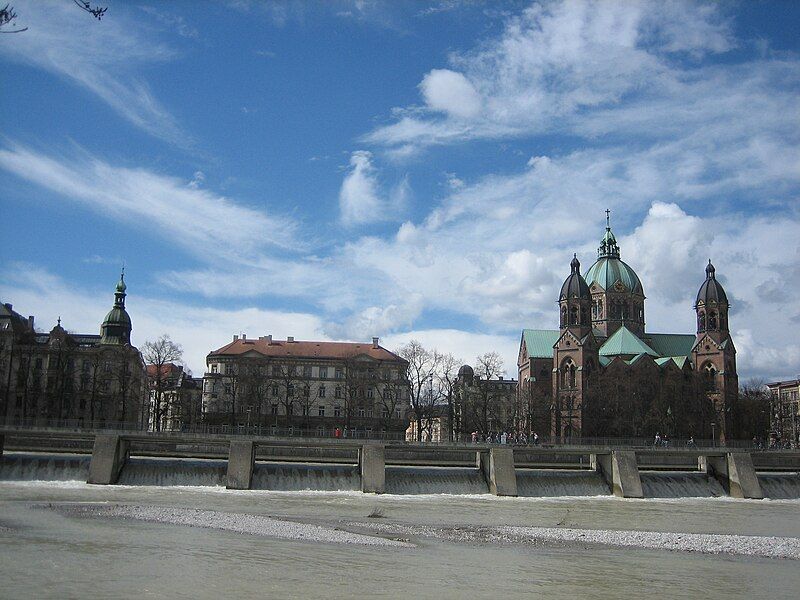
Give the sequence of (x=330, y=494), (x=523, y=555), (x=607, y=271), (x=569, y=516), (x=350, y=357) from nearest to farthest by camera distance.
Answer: (x=523, y=555)
(x=569, y=516)
(x=330, y=494)
(x=350, y=357)
(x=607, y=271)

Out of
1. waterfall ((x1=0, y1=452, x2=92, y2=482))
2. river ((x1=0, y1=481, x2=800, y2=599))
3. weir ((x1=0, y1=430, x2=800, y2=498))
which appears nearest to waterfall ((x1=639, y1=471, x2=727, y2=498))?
weir ((x1=0, y1=430, x2=800, y2=498))

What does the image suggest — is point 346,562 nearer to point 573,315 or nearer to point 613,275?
point 573,315

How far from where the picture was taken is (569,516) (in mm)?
47031

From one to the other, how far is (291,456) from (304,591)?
46.7 m

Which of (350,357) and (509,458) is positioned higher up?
(350,357)

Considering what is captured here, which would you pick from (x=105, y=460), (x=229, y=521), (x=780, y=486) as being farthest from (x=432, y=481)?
(x=780, y=486)

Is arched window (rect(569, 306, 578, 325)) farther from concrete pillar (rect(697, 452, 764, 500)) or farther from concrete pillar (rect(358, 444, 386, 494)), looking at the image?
concrete pillar (rect(358, 444, 386, 494))

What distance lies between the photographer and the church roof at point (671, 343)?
130125 mm

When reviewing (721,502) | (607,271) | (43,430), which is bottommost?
(721,502)

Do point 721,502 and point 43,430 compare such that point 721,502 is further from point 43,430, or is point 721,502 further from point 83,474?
point 43,430

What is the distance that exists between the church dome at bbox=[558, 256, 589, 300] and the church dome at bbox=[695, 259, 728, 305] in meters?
18.0

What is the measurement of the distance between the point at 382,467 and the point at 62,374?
40325mm

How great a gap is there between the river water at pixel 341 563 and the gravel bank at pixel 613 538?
1.30 m

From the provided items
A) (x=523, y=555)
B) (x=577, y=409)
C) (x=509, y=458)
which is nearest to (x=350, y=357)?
(x=577, y=409)
